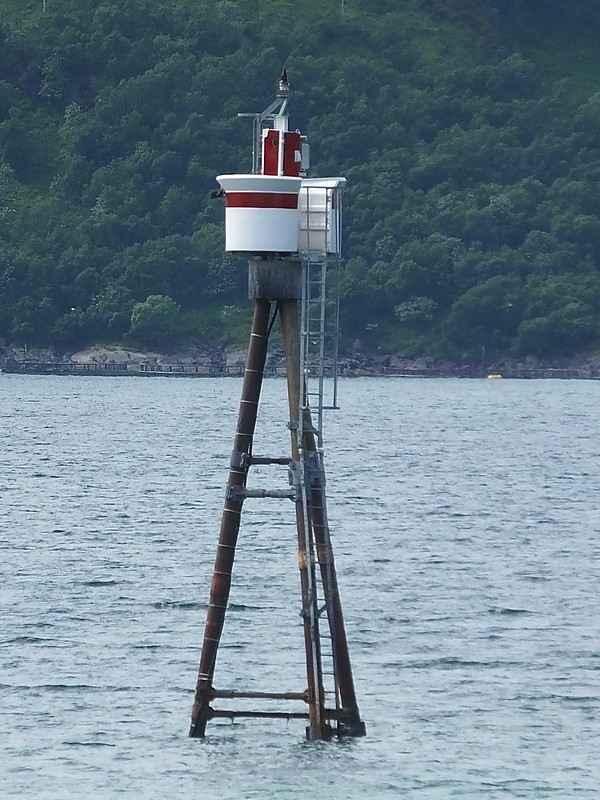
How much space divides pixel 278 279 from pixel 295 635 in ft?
50.9

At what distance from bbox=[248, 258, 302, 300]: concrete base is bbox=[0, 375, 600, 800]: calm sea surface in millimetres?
7500

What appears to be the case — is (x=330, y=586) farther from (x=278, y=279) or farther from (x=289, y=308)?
(x=278, y=279)

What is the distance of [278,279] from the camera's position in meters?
28.9

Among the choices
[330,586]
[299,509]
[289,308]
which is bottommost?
[330,586]

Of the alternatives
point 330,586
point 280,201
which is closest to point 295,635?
point 330,586

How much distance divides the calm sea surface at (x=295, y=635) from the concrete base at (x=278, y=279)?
750cm

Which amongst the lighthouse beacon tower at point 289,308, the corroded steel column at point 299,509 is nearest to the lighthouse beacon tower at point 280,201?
the lighthouse beacon tower at point 289,308

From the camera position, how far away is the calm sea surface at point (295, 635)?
31.1m

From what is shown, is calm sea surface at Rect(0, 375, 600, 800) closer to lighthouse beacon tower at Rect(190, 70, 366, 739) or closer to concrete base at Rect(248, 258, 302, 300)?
lighthouse beacon tower at Rect(190, 70, 366, 739)

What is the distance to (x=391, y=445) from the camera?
124 meters

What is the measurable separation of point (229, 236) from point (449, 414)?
143 m

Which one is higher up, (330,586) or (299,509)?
(299,509)

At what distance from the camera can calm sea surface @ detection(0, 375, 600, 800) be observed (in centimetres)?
3114

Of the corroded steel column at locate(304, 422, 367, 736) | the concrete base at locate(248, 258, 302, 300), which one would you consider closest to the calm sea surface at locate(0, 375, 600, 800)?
the corroded steel column at locate(304, 422, 367, 736)
